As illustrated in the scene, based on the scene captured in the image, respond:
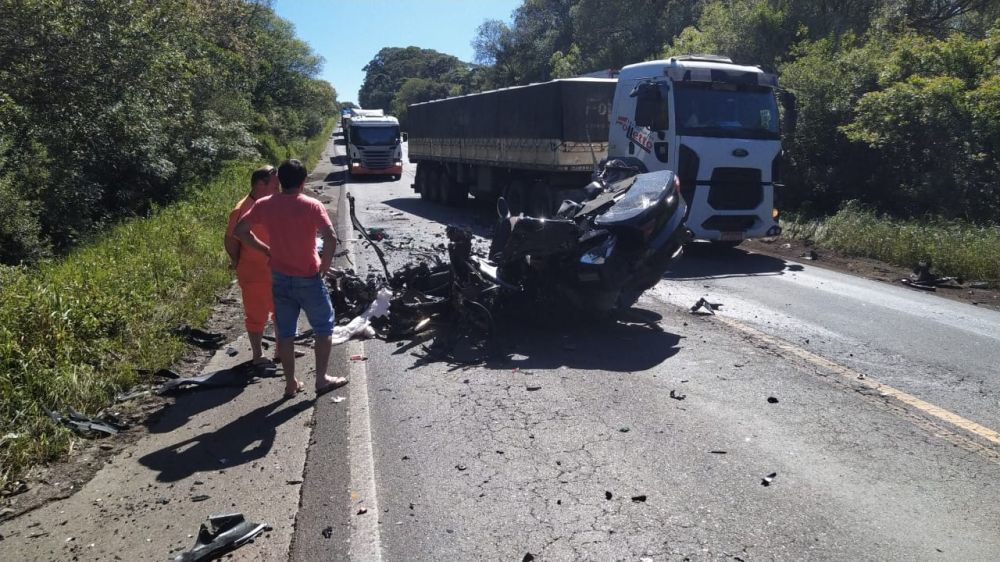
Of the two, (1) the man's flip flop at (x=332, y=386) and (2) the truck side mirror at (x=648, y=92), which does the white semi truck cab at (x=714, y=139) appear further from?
(1) the man's flip flop at (x=332, y=386)

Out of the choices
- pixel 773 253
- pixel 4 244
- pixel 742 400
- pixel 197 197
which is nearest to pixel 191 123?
pixel 197 197

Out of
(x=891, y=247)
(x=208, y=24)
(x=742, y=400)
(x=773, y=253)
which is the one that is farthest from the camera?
(x=208, y=24)

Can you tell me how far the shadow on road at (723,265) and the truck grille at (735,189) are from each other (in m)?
0.89

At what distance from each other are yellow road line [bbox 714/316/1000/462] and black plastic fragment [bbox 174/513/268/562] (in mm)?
4198

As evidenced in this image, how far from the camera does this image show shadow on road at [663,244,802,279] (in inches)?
438

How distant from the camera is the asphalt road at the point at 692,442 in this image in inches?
148

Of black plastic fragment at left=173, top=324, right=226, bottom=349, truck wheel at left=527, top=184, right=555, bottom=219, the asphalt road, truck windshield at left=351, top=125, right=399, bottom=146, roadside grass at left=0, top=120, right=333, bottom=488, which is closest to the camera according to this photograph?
the asphalt road

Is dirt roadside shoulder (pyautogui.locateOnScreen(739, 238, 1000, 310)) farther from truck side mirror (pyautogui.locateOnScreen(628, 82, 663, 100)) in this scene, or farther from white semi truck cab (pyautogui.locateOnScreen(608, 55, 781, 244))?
truck side mirror (pyautogui.locateOnScreen(628, 82, 663, 100))

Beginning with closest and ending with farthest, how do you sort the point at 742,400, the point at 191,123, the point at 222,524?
1. the point at 222,524
2. the point at 742,400
3. the point at 191,123

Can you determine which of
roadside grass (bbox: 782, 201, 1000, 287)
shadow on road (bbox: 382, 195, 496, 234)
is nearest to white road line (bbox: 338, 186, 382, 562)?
shadow on road (bbox: 382, 195, 496, 234)

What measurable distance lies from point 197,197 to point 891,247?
1375 cm

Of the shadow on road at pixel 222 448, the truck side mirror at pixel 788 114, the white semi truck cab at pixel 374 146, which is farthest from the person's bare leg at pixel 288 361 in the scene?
the white semi truck cab at pixel 374 146

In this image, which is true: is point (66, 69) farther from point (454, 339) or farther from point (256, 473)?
point (256, 473)

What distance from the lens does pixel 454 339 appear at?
23.9ft
